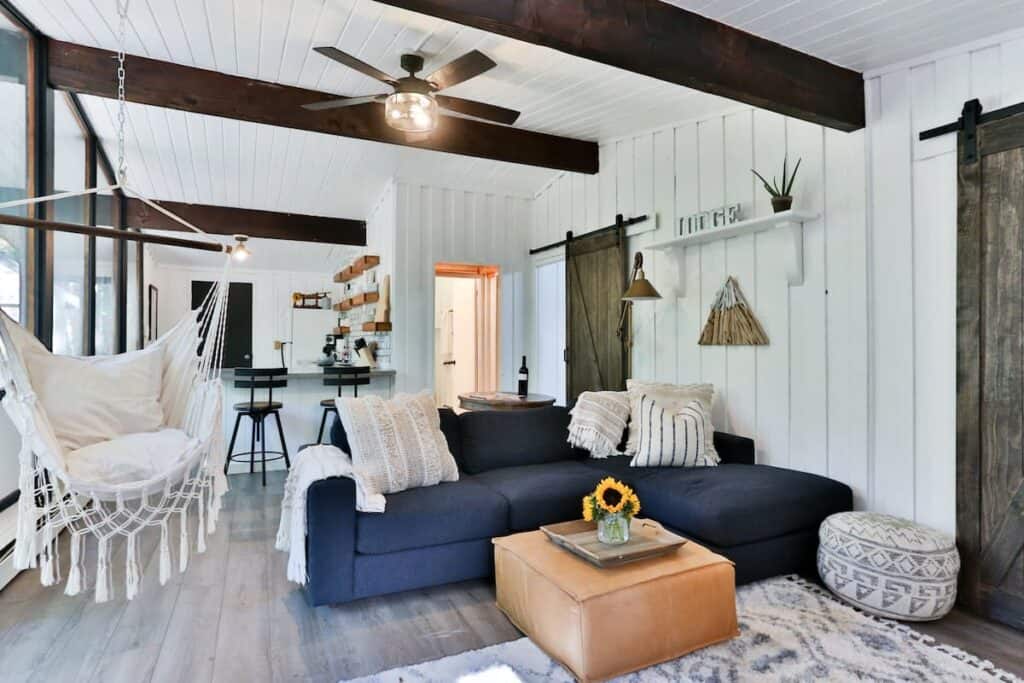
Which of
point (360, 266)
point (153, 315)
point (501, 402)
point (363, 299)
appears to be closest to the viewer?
point (501, 402)

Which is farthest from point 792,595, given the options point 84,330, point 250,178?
point 250,178

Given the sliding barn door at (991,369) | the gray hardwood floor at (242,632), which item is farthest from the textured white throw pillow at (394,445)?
the sliding barn door at (991,369)

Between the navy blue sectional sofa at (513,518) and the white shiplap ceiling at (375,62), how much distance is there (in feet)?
6.92

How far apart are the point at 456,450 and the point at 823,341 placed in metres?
2.17

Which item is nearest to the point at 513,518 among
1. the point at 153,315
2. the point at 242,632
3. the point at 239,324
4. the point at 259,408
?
the point at 242,632

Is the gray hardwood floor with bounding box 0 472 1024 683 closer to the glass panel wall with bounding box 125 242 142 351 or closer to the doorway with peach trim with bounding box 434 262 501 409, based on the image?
the doorway with peach trim with bounding box 434 262 501 409

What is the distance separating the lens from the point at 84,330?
4.22 m

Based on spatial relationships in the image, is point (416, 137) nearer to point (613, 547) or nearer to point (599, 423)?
point (599, 423)

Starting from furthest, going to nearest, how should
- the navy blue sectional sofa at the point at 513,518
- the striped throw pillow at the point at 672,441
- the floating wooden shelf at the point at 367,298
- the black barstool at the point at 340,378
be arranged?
the floating wooden shelf at the point at 367,298
the black barstool at the point at 340,378
the striped throw pillow at the point at 672,441
the navy blue sectional sofa at the point at 513,518

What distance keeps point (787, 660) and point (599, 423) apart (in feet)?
5.63

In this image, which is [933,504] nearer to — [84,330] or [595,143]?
[595,143]

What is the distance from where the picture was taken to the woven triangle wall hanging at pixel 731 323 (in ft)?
11.5

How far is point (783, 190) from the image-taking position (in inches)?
130

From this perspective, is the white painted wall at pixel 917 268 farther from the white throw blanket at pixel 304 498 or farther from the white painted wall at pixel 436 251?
the white painted wall at pixel 436 251
